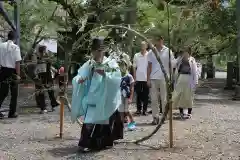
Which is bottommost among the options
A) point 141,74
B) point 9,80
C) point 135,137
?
point 135,137

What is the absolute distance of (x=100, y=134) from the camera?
6.66 meters

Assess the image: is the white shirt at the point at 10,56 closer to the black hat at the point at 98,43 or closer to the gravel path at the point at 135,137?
the gravel path at the point at 135,137

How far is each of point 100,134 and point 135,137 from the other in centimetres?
114

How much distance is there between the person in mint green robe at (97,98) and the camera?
6547mm

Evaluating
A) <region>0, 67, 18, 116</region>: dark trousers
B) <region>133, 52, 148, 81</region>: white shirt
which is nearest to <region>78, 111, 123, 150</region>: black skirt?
<region>133, 52, 148, 81</region>: white shirt

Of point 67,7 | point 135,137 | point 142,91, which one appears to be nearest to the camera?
point 135,137

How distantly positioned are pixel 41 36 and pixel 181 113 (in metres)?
4.72


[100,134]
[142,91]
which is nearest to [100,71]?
[100,134]

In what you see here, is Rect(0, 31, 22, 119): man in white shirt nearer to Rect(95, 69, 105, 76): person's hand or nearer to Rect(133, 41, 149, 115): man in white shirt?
Rect(133, 41, 149, 115): man in white shirt

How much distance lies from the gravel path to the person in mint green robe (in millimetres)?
236

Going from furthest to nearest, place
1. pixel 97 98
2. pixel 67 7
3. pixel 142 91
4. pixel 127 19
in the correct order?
pixel 67 7 → pixel 142 91 → pixel 97 98 → pixel 127 19

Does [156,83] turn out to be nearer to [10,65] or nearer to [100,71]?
[100,71]

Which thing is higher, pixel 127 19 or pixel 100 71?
pixel 127 19

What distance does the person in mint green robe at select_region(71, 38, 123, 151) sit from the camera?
6.55 metres
